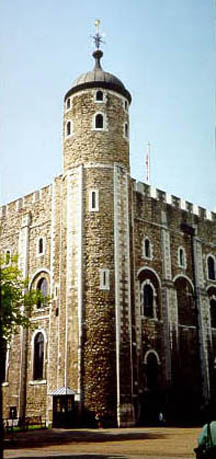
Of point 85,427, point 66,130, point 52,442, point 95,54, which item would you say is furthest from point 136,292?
point 95,54

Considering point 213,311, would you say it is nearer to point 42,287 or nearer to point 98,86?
point 42,287

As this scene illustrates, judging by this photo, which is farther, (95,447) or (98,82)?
(98,82)

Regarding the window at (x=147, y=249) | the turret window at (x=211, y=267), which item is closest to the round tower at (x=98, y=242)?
the window at (x=147, y=249)

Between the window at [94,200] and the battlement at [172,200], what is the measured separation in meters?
4.31

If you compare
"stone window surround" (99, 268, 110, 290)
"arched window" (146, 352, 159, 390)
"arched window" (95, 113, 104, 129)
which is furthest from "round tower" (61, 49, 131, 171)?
"arched window" (146, 352, 159, 390)

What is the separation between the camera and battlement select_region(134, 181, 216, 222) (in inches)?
1220

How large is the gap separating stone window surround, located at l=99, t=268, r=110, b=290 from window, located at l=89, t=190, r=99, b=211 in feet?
10.6

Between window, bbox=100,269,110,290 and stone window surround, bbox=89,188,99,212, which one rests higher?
stone window surround, bbox=89,188,99,212

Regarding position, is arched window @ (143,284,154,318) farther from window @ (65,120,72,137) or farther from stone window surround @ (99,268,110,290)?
window @ (65,120,72,137)

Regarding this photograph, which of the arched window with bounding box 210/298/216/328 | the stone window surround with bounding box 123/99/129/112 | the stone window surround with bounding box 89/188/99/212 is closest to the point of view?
the stone window surround with bounding box 89/188/99/212

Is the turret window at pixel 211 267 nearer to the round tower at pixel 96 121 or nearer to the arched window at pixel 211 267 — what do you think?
the arched window at pixel 211 267

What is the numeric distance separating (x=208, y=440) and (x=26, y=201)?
1060 inches

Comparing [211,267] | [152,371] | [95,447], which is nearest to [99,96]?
[211,267]

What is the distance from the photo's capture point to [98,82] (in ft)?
92.9
